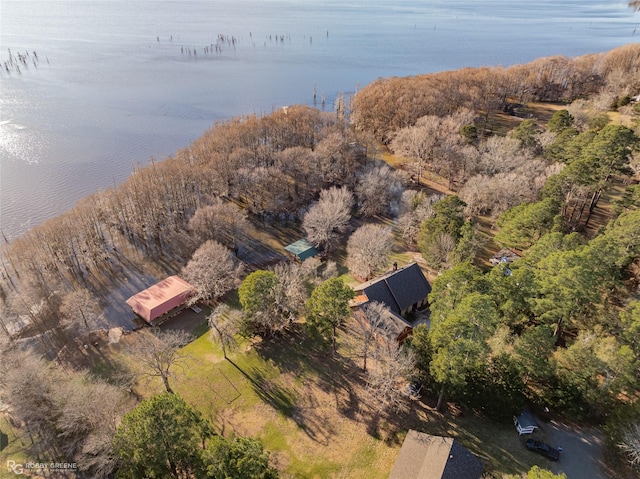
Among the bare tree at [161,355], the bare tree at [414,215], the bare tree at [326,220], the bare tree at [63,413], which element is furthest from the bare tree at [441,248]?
the bare tree at [63,413]

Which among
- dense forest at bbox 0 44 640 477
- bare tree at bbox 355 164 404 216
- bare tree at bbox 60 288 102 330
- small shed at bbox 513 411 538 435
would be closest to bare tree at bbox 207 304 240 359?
dense forest at bbox 0 44 640 477

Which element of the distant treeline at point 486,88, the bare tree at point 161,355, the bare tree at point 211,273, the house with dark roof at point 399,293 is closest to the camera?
the bare tree at point 161,355

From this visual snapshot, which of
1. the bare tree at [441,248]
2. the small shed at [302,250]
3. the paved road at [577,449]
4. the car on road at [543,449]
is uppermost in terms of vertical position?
the bare tree at [441,248]

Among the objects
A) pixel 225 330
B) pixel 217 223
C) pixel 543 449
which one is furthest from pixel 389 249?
pixel 543 449

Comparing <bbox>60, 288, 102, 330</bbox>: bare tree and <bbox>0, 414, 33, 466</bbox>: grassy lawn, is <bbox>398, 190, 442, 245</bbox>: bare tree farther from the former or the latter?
<bbox>0, 414, 33, 466</bbox>: grassy lawn

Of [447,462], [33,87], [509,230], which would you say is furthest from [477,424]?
[33,87]

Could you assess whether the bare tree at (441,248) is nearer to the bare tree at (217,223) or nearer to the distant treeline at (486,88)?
the bare tree at (217,223)

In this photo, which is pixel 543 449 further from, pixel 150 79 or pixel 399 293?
pixel 150 79
